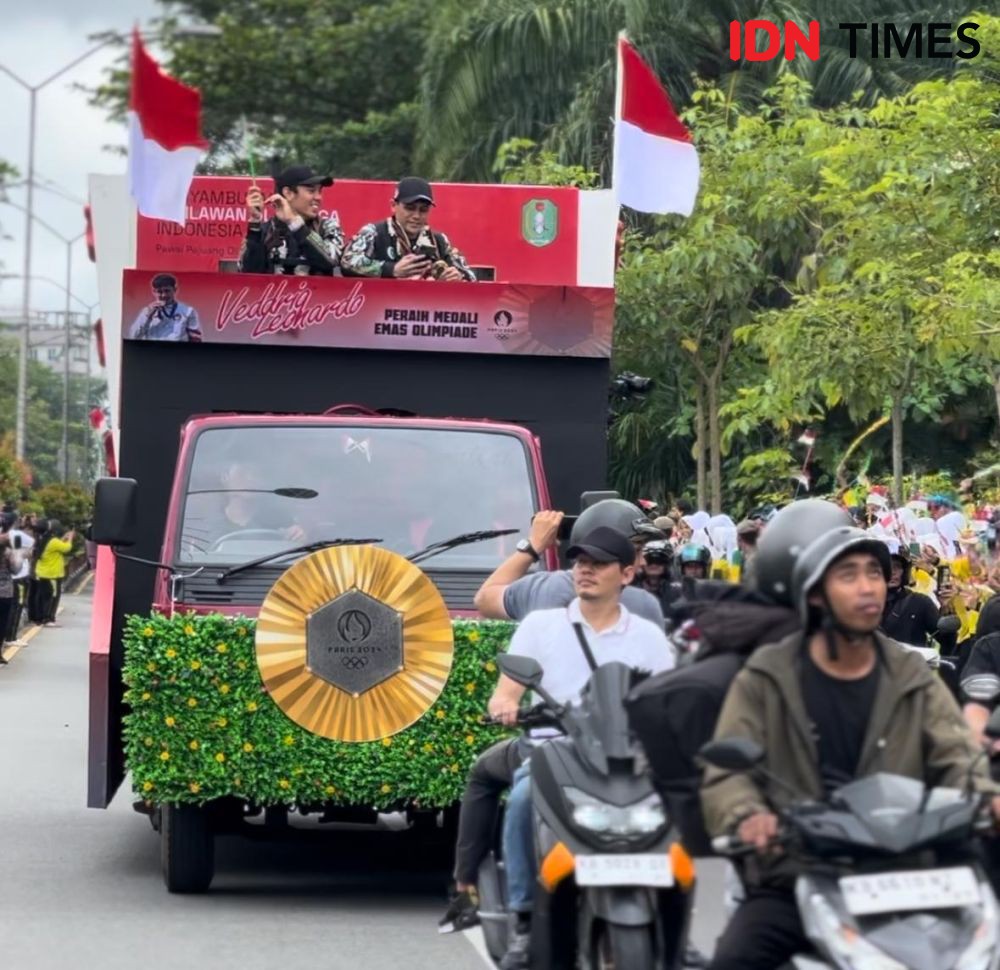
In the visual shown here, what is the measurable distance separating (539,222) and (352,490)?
7.62 feet

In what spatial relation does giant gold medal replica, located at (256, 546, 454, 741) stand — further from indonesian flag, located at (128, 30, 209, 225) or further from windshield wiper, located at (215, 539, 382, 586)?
indonesian flag, located at (128, 30, 209, 225)

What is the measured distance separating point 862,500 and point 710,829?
16778 mm

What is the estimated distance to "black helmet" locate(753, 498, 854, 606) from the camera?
5.61 m

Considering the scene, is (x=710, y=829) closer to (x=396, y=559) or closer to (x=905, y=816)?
(x=905, y=816)

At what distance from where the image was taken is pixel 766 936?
5.30m

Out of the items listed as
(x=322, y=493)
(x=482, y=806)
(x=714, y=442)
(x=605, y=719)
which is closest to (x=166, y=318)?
(x=322, y=493)

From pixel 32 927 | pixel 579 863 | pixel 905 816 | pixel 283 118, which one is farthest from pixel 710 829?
pixel 283 118

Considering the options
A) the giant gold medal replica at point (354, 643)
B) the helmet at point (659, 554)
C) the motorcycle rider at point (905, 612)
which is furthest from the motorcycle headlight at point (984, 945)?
the helmet at point (659, 554)

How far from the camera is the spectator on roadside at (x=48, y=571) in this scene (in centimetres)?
4031

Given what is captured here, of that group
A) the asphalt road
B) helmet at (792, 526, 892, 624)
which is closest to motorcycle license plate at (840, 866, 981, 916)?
helmet at (792, 526, 892, 624)

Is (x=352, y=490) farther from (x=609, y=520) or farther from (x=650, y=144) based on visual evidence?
(x=650, y=144)

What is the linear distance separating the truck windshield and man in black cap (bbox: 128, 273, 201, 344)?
30.0 inches

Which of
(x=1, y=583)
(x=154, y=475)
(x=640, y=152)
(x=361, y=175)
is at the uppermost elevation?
(x=361, y=175)

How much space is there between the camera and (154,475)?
11.4m
